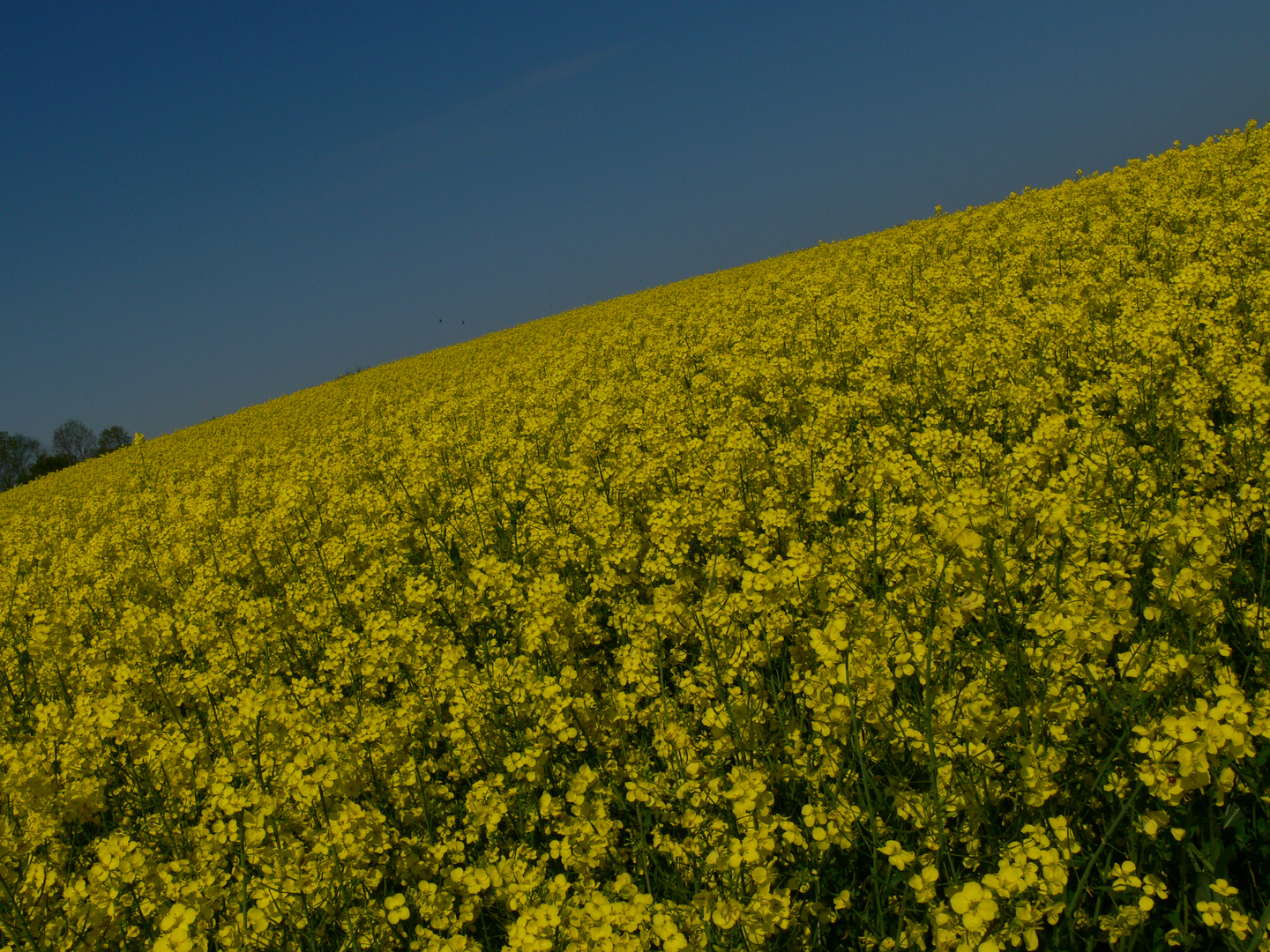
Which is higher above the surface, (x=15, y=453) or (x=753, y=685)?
(x=15, y=453)

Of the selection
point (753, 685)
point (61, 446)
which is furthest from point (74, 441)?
point (753, 685)

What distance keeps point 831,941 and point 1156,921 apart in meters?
1.16

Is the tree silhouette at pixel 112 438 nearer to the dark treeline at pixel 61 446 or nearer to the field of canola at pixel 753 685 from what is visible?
the dark treeline at pixel 61 446

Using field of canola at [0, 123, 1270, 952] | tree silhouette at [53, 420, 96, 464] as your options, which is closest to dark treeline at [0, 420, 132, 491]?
tree silhouette at [53, 420, 96, 464]

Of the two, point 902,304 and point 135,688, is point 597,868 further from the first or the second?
point 902,304

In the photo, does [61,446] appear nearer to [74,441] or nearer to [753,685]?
[74,441]

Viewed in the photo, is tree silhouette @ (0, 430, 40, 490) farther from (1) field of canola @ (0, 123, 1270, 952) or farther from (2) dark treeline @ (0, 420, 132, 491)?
(1) field of canola @ (0, 123, 1270, 952)

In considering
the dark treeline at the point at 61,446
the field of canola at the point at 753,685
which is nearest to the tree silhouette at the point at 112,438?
the dark treeline at the point at 61,446

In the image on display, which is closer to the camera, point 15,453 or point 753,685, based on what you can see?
point 753,685

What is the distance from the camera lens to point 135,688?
565cm

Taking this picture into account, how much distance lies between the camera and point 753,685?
366cm

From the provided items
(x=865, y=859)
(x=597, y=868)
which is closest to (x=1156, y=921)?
(x=865, y=859)

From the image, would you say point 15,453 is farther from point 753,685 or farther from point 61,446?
point 753,685

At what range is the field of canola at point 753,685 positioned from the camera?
2637mm
